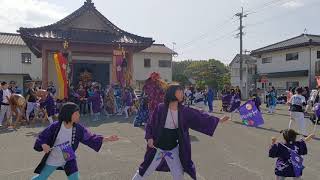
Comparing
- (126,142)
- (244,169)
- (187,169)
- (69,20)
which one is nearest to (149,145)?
(187,169)

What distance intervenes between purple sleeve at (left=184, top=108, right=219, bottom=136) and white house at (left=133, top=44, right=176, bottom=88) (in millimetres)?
36879

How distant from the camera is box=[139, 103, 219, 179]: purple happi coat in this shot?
18.0 feet

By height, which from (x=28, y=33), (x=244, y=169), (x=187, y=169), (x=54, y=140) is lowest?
(x=244, y=169)

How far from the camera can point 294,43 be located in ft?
135

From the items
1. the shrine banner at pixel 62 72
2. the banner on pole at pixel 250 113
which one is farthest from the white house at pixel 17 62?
the banner on pole at pixel 250 113

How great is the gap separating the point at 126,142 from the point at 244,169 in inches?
168

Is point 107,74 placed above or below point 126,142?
above

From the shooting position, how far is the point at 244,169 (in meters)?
7.97

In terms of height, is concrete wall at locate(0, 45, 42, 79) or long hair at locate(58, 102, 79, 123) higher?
concrete wall at locate(0, 45, 42, 79)

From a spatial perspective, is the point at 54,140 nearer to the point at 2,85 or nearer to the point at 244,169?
the point at 244,169

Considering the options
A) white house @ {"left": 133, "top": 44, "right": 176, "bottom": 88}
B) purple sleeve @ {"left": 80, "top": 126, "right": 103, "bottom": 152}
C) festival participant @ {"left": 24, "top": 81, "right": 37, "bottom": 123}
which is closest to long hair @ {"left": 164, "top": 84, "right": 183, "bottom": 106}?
purple sleeve @ {"left": 80, "top": 126, "right": 103, "bottom": 152}

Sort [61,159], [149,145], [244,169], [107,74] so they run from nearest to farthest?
[61,159], [149,145], [244,169], [107,74]

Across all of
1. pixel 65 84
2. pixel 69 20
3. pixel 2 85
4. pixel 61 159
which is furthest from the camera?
pixel 69 20

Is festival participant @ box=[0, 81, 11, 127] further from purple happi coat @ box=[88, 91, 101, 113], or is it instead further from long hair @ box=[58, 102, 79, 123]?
long hair @ box=[58, 102, 79, 123]
